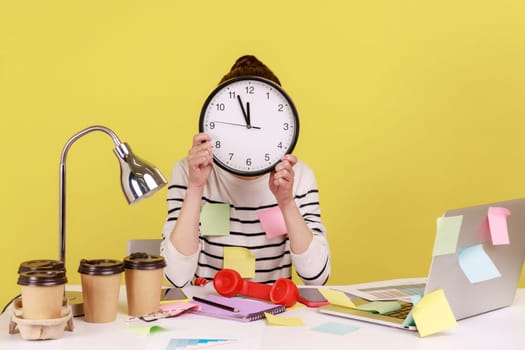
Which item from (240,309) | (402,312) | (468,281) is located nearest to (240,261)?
(240,309)

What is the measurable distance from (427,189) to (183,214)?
143cm

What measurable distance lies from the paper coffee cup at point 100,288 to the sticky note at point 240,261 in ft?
1.77

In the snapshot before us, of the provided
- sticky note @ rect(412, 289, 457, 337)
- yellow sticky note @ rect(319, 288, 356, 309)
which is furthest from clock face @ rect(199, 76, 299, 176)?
sticky note @ rect(412, 289, 457, 337)

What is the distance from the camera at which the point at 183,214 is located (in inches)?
80.5

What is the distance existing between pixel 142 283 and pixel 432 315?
23.3 inches

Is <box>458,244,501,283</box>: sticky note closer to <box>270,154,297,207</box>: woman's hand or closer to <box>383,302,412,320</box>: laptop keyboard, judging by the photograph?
<box>383,302,412,320</box>: laptop keyboard

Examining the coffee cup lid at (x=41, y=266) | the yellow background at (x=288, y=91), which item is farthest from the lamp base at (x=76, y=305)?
the yellow background at (x=288, y=91)

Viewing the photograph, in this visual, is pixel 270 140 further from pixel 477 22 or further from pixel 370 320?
pixel 477 22

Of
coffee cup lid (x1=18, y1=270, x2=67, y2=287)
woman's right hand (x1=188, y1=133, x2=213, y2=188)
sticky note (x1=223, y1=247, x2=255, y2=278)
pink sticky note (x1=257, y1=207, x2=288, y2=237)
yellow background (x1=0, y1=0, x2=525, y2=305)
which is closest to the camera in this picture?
coffee cup lid (x1=18, y1=270, x2=67, y2=287)

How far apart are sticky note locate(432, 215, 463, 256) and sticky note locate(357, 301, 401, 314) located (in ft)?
0.69

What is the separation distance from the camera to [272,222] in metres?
2.23

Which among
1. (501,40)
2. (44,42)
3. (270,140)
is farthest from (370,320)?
(44,42)

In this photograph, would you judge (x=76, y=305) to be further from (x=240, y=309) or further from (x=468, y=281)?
(x=468, y=281)

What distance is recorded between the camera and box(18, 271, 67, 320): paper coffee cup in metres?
1.43
